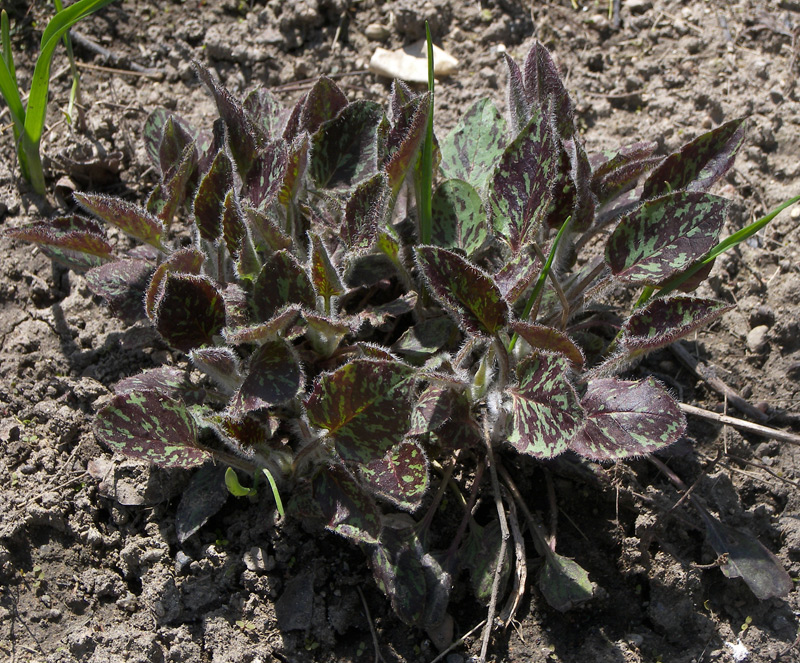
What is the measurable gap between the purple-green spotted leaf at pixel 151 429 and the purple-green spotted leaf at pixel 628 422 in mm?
962

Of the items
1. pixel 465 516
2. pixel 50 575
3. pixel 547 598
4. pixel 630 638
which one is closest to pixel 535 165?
pixel 465 516

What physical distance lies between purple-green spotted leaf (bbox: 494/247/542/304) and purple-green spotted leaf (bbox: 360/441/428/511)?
474 millimetres

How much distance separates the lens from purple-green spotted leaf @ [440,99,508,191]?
7.74 ft

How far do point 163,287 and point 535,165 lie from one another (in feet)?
3.35

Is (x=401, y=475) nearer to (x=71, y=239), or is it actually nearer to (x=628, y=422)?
(x=628, y=422)

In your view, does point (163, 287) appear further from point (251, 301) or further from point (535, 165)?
point (535, 165)

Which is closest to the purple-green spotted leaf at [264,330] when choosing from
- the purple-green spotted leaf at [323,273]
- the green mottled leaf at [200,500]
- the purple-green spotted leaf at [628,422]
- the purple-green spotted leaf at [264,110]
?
the purple-green spotted leaf at [323,273]

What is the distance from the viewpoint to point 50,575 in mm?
1956

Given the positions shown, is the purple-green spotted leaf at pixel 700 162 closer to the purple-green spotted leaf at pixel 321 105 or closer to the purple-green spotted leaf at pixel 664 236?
the purple-green spotted leaf at pixel 664 236

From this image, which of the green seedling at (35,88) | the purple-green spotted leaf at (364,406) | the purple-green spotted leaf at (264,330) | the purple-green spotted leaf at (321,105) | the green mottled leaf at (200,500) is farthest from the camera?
the purple-green spotted leaf at (321,105)

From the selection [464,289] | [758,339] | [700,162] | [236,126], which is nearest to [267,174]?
[236,126]

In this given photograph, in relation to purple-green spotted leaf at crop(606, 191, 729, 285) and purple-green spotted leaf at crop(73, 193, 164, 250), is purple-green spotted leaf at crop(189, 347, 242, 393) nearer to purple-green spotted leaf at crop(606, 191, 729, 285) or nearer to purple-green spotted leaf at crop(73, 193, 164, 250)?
purple-green spotted leaf at crop(73, 193, 164, 250)

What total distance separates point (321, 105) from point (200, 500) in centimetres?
127

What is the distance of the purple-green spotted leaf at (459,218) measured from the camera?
217cm
